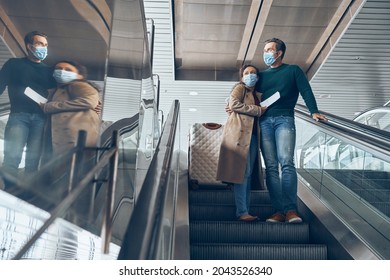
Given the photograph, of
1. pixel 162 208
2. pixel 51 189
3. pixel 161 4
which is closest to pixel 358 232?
pixel 162 208

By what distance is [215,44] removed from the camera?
26.4ft

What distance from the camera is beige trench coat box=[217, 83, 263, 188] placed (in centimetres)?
310

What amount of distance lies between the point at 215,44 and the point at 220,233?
5.74 m

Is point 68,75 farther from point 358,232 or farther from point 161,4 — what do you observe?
point 161,4

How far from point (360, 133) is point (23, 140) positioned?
1974 mm

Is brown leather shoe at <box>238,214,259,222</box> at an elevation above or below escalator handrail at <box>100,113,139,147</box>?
below

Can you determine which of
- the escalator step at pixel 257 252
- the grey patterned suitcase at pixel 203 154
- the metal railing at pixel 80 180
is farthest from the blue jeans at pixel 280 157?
the metal railing at pixel 80 180

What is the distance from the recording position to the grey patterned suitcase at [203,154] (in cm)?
441

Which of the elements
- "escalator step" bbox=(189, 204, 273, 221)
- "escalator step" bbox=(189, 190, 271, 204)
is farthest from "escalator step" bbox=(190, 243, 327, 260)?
"escalator step" bbox=(189, 190, 271, 204)

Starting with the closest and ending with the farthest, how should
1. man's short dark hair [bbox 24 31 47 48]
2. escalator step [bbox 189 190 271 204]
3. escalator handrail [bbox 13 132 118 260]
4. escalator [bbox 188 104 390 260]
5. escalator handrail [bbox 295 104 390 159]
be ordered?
escalator handrail [bbox 13 132 118 260]
man's short dark hair [bbox 24 31 47 48]
escalator handrail [bbox 295 104 390 159]
escalator [bbox 188 104 390 260]
escalator step [bbox 189 190 271 204]

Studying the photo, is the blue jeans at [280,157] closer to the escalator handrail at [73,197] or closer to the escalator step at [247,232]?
the escalator step at [247,232]

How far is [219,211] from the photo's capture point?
127 inches

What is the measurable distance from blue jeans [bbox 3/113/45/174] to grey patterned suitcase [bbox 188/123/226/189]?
2.89 meters

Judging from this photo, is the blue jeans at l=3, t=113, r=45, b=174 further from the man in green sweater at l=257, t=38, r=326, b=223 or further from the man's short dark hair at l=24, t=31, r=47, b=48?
the man in green sweater at l=257, t=38, r=326, b=223
